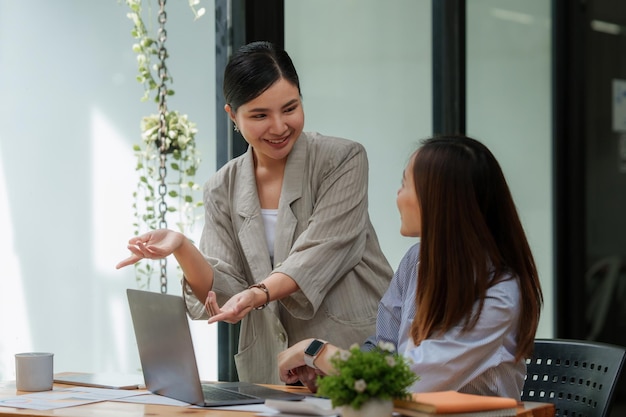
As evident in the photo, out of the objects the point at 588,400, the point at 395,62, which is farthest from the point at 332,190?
the point at 395,62

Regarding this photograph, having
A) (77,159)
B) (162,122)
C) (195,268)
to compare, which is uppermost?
(162,122)

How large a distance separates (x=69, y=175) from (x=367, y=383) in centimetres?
168

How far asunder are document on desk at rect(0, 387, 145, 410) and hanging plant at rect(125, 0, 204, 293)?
0.87 meters

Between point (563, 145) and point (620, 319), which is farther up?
point (563, 145)

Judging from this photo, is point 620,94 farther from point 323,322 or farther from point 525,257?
point 525,257

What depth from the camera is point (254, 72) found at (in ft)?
8.36

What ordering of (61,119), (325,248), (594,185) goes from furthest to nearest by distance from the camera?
(594,185), (61,119), (325,248)

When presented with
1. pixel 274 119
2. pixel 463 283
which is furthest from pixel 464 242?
pixel 274 119

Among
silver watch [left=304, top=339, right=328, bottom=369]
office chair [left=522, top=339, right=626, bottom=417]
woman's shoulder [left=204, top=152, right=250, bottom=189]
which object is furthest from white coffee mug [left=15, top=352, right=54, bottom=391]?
office chair [left=522, top=339, right=626, bottom=417]

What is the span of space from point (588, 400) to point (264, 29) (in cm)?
165

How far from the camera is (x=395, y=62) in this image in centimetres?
415

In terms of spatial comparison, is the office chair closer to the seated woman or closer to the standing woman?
→ the seated woman

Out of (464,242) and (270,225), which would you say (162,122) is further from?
(464,242)

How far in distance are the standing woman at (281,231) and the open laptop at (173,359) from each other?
321 millimetres
